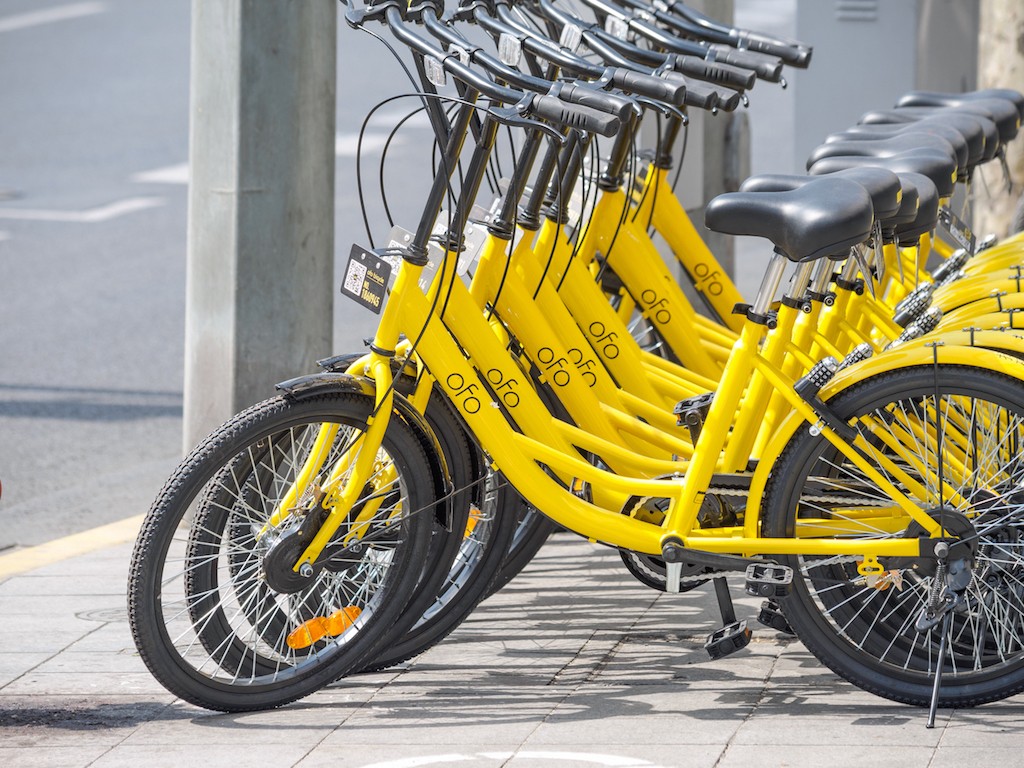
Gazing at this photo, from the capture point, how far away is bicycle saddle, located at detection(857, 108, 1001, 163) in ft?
19.2

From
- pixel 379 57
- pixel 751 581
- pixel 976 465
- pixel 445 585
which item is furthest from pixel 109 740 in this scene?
pixel 379 57

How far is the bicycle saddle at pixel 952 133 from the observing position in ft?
18.2

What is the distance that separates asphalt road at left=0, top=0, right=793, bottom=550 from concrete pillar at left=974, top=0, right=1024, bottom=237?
12.1 ft

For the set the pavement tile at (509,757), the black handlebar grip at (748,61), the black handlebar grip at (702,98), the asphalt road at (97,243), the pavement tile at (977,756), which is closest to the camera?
the pavement tile at (977,756)

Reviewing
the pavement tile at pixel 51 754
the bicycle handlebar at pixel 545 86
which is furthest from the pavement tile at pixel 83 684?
the bicycle handlebar at pixel 545 86

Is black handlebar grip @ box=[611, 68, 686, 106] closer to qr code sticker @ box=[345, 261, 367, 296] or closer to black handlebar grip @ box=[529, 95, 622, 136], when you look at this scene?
black handlebar grip @ box=[529, 95, 622, 136]

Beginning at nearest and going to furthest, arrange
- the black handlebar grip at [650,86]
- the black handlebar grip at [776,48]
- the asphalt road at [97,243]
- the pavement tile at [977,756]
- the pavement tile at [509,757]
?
the pavement tile at [977,756] → the pavement tile at [509,757] → the black handlebar grip at [650,86] → the black handlebar grip at [776,48] → the asphalt road at [97,243]

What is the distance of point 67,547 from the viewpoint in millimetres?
6195

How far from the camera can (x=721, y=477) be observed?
4.32m

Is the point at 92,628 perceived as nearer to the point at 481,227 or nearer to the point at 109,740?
the point at 109,740

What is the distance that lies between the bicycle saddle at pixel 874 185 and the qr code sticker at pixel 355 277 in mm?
964

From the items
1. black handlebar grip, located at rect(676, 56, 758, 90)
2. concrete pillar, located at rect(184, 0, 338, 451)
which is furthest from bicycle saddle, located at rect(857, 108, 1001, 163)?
concrete pillar, located at rect(184, 0, 338, 451)

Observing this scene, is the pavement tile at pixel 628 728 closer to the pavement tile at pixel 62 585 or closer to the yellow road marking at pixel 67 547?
the pavement tile at pixel 62 585

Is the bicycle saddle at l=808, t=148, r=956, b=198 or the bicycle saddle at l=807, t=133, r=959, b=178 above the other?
the bicycle saddle at l=807, t=133, r=959, b=178
